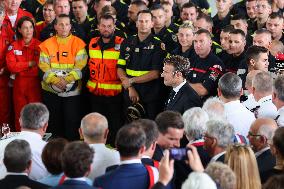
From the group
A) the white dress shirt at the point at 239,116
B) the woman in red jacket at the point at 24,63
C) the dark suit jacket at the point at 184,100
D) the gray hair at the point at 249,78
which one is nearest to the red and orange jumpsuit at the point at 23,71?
the woman in red jacket at the point at 24,63

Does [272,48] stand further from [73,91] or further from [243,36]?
[73,91]

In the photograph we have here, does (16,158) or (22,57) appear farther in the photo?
(22,57)

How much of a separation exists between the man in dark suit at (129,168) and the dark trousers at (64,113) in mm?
4229

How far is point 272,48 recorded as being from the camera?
834cm

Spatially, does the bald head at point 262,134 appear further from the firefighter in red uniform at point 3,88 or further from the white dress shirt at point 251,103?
the firefighter in red uniform at point 3,88

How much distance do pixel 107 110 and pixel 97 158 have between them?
3.61 meters

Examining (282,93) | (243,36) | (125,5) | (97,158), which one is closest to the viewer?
(97,158)

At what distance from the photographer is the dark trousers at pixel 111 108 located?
8.72 metres

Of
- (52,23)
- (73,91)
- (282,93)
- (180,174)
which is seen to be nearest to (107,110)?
(73,91)

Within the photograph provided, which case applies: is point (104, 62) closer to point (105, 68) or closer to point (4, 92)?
point (105, 68)

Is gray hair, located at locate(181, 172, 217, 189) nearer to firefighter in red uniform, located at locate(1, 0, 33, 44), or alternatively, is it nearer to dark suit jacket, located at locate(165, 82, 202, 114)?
dark suit jacket, located at locate(165, 82, 202, 114)

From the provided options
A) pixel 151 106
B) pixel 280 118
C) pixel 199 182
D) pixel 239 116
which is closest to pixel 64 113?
pixel 151 106

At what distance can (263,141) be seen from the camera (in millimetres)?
5207

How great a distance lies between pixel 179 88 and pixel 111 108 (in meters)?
2.03
